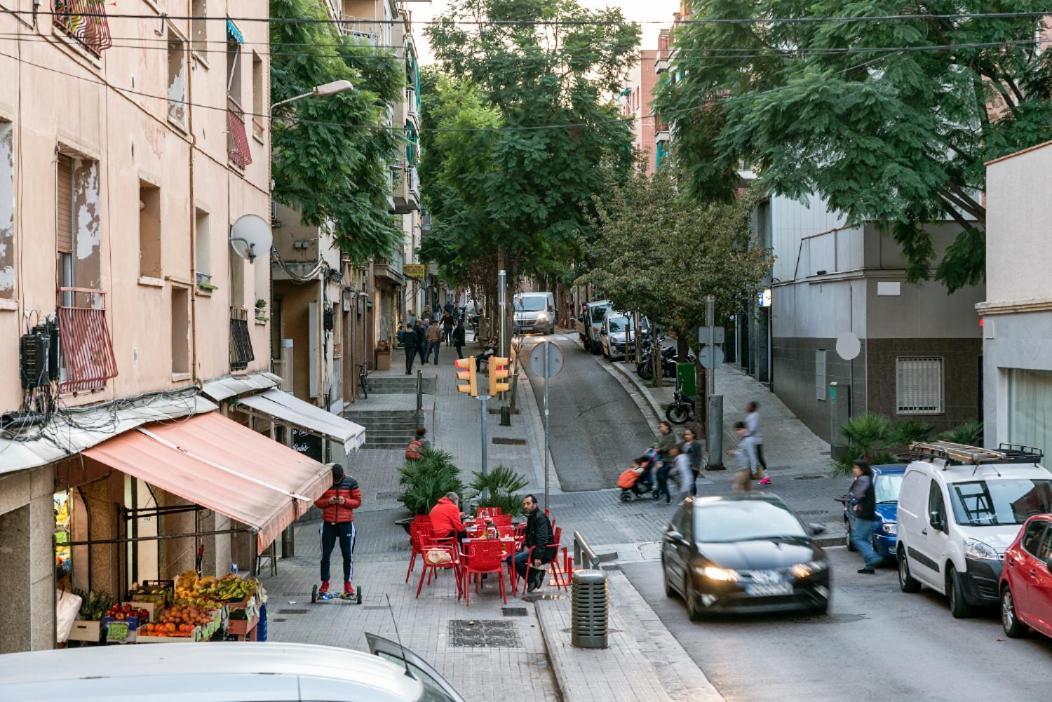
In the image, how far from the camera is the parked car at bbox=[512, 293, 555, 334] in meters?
63.9

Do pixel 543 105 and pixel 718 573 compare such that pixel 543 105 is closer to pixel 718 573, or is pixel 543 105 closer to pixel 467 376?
pixel 467 376

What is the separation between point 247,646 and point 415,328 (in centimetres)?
4225

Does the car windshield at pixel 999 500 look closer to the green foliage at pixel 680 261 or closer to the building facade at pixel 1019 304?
the building facade at pixel 1019 304

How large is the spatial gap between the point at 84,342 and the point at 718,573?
7.71 meters

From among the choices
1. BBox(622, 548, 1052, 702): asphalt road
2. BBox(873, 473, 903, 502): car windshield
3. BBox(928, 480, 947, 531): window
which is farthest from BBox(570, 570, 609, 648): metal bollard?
BBox(873, 473, 903, 502): car windshield

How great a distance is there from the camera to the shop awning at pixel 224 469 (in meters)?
10.2

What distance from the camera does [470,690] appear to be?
1201 centimetres

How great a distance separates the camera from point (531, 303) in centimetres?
6519

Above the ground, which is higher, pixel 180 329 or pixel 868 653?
pixel 180 329

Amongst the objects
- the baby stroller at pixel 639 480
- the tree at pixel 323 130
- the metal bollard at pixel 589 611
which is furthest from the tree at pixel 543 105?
the metal bollard at pixel 589 611

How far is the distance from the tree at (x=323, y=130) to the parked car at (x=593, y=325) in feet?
82.1

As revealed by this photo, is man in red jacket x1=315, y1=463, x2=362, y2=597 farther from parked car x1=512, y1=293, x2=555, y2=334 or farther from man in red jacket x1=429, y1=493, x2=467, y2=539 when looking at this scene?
parked car x1=512, y1=293, x2=555, y2=334

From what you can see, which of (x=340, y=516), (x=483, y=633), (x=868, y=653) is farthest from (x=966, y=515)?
(x=340, y=516)

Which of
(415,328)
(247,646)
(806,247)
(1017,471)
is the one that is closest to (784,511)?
(1017,471)
